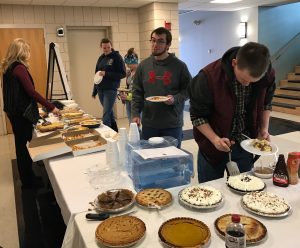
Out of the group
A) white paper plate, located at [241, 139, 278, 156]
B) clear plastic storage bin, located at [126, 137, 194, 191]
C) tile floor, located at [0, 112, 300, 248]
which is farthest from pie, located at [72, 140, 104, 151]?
white paper plate, located at [241, 139, 278, 156]

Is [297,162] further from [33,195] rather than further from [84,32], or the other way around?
[84,32]

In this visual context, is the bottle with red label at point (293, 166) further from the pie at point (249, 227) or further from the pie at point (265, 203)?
the pie at point (249, 227)

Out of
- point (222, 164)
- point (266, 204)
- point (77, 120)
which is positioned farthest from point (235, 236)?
point (77, 120)

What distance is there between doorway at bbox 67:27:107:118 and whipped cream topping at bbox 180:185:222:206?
5024mm

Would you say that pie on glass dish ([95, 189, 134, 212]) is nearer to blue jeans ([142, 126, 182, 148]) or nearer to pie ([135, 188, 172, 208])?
pie ([135, 188, 172, 208])

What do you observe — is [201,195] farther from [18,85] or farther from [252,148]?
[18,85]

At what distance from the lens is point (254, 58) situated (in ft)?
4.22

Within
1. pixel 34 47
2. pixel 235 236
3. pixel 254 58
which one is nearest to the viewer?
pixel 235 236

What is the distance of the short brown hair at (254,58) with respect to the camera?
1285 mm

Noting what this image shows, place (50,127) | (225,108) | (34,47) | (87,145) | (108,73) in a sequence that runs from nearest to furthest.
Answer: (225,108) < (87,145) < (50,127) < (108,73) < (34,47)

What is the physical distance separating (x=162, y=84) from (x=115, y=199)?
1.19 meters

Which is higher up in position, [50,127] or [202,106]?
[202,106]

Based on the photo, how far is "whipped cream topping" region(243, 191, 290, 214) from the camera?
1104 mm

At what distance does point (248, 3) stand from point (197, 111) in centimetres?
562
